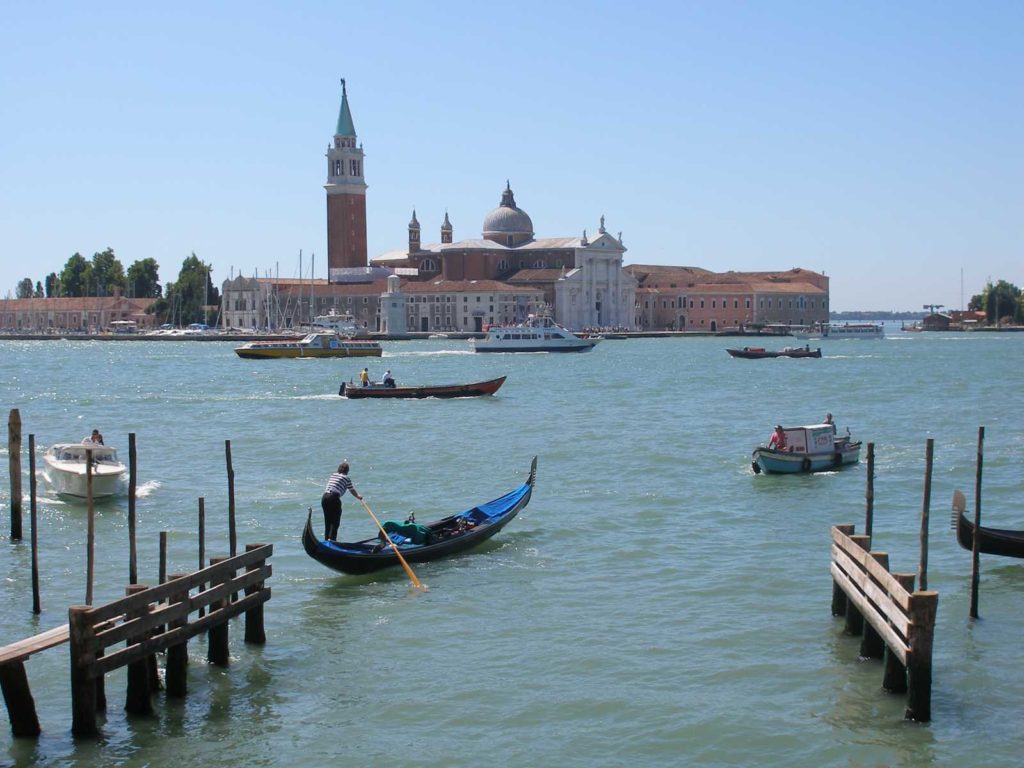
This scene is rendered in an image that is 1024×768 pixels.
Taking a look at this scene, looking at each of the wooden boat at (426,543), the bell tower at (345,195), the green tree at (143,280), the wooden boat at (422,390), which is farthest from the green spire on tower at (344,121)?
the wooden boat at (426,543)

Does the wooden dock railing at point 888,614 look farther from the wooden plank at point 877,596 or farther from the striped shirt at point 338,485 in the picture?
the striped shirt at point 338,485

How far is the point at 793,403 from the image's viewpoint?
36.7 meters

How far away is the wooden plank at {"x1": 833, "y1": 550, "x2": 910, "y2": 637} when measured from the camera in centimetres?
856

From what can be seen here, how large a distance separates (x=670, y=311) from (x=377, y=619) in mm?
101271

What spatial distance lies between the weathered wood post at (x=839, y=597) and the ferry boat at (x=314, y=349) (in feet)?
194

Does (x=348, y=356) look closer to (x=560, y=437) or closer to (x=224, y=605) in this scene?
(x=560, y=437)

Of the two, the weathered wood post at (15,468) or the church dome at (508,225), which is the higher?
the church dome at (508,225)

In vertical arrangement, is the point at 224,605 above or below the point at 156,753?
above

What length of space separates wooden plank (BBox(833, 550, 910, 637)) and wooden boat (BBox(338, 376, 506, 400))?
2683 cm

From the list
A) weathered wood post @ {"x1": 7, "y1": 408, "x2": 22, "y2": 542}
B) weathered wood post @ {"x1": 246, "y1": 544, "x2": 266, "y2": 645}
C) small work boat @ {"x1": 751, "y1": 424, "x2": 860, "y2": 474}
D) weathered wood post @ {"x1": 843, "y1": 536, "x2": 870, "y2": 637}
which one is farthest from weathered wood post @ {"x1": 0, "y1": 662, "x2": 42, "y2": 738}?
small work boat @ {"x1": 751, "y1": 424, "x2": 860, "y2": 474}

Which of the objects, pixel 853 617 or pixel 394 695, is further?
pixel 853 617

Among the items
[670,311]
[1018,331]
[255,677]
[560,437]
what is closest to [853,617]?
[255,677]

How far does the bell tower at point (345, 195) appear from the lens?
98.0 metres

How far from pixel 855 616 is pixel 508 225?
3837 inches
